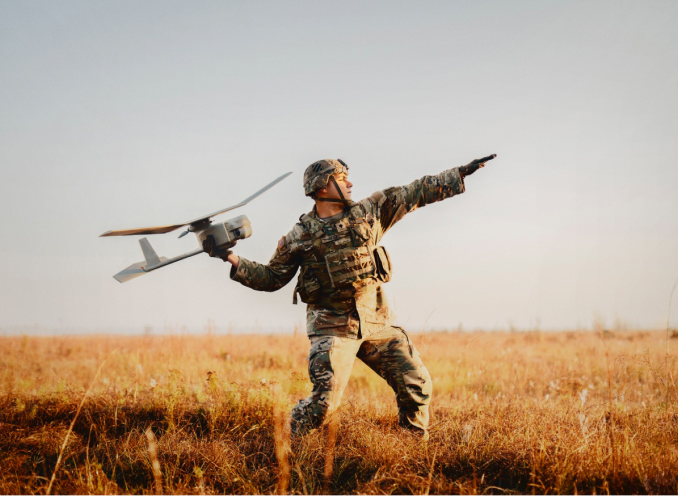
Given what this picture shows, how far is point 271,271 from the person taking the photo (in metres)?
4.11

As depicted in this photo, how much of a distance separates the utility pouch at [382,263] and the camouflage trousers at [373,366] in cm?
47

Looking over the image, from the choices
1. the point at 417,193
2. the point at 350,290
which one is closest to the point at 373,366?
the point at 350,290

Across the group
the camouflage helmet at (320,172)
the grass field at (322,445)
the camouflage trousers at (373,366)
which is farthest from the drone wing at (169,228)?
the camouflage trousers at (373,366)

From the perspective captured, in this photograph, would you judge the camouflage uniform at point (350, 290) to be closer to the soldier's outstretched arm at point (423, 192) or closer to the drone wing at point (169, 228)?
→ the soldier's outstretched arm at point (423, 192)

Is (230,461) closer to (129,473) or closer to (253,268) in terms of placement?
(129,473)

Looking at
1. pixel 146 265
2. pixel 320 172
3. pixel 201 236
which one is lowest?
pixel 146 265

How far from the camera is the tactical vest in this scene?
149 inches

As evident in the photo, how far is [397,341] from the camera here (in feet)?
13.0

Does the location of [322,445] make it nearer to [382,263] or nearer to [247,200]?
[382,263]

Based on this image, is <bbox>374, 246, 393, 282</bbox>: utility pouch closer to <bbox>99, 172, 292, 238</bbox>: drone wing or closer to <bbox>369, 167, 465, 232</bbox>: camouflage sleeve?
<bbox>369, 167, 465, 232</bbox>: camouflage sleeve

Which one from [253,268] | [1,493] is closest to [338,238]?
[253,268]

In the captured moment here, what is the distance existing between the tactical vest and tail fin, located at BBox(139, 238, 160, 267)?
1209 mm

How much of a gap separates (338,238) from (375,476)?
5.93 ft

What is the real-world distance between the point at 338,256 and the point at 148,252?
1.61m
